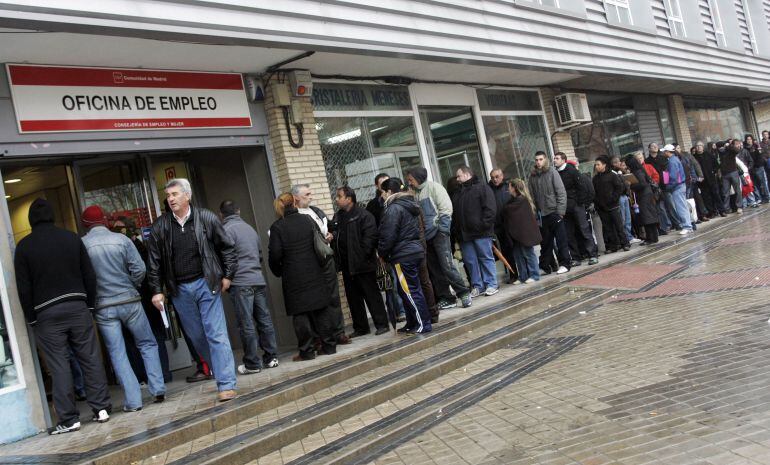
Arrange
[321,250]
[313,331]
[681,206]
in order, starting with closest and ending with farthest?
[321,250] < [313,331] < [681,206]

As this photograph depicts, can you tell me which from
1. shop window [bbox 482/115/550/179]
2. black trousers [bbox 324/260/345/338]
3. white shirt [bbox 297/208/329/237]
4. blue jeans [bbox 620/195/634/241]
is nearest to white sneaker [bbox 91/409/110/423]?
black trousers [bbox 324/260/345/338]

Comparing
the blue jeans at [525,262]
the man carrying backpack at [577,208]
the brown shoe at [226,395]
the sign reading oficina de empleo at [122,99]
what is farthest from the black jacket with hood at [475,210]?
the brown shoe at [226,395]

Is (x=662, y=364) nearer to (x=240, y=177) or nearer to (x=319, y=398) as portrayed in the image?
(x=319, y=398)

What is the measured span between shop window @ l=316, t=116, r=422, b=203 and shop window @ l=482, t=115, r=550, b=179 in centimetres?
254

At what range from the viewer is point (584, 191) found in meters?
13.1

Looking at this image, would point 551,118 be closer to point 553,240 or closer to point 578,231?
point 578,231

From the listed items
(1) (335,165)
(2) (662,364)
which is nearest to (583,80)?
(1) (335,165)

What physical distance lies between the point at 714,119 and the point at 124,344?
75.3ft

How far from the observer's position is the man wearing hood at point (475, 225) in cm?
1085

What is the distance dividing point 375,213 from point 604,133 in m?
10.7

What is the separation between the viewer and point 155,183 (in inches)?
385

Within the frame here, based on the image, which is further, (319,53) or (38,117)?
(319,53)

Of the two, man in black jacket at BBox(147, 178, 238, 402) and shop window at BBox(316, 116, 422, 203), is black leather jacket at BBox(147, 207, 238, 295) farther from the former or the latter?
shop window at BBox(316, 116, 422, 203)

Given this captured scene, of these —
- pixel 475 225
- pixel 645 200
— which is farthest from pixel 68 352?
pixel 645 200
